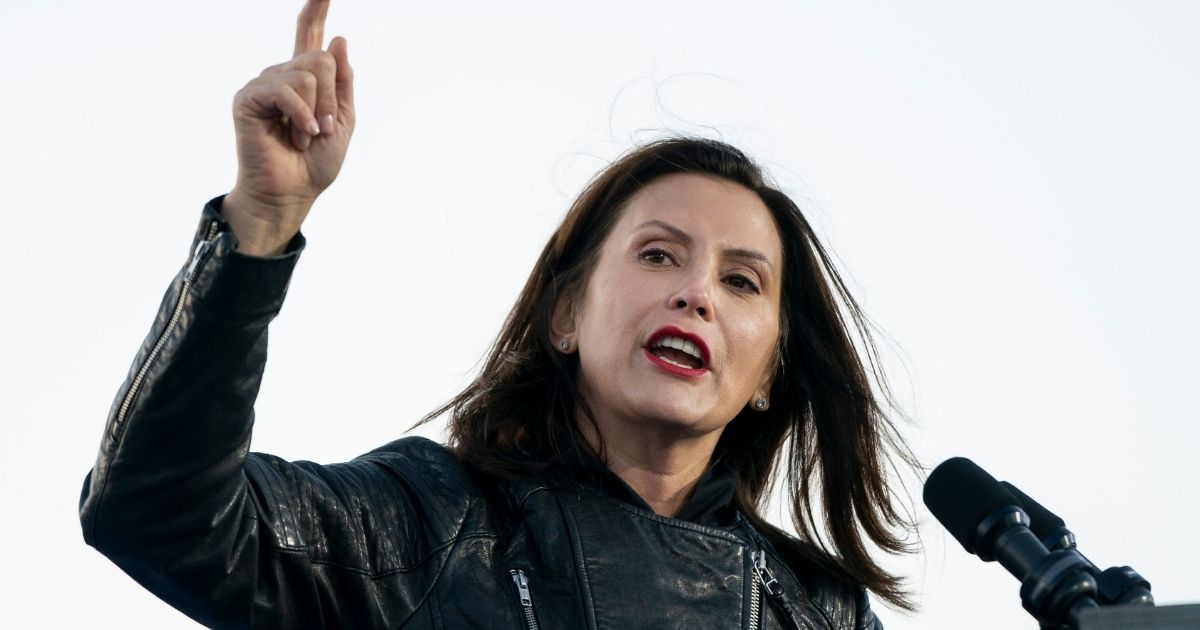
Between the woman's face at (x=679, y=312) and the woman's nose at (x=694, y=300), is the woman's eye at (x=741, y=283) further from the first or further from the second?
the woman's nose at (x=694, y=300)

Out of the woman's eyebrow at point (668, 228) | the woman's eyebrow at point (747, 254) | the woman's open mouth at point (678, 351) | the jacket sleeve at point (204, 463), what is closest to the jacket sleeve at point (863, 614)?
the woman's open mouth at point (678, 351)

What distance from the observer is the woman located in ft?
11.8

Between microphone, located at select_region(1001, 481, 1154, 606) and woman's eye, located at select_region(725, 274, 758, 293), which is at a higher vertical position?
woman's eye, located at select_region(725, 274, 758, 293)

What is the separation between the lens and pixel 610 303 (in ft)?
16.9

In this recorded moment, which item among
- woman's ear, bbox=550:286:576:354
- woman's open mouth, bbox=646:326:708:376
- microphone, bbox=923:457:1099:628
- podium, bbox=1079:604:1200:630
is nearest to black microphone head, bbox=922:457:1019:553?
microphone, bbox=923:457:1099:628

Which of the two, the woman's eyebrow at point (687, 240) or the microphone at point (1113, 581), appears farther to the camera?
the woman's eyebrow at point (687, 240)

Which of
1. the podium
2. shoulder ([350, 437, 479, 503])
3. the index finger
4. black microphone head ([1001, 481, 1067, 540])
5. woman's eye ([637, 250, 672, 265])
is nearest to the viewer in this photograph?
the podium

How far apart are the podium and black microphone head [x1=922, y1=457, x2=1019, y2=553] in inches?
20.6

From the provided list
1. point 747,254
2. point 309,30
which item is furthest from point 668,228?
point 309,30

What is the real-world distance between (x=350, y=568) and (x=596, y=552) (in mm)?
708

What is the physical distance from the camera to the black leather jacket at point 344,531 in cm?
358

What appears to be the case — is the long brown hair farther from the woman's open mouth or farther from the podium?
the podium

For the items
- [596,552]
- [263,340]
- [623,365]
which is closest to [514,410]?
[623,365]

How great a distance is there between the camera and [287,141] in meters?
3.68
